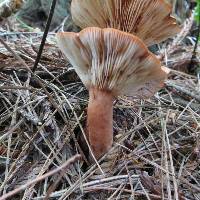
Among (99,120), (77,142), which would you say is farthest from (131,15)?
(77,142)

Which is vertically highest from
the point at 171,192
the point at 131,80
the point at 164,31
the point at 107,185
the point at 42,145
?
the point at 164,31

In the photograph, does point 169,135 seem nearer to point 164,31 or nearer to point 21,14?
point 164,31

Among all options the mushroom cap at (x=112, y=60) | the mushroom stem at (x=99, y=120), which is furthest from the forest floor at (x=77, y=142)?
the mushroom cap at (x=112, y=60)

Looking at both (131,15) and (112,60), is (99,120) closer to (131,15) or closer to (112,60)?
(112,60)

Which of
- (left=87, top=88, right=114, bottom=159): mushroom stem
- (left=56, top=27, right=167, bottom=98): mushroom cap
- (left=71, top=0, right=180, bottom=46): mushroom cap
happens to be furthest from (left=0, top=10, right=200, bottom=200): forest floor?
(left=71, top=0, right=180, bottom=46): mushroom cap

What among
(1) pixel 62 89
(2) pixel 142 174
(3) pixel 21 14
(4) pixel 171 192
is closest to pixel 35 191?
(2) pixel 142 174

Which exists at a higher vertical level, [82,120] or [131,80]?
[131,80]

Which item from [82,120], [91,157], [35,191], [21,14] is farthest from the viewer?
[21,14]
